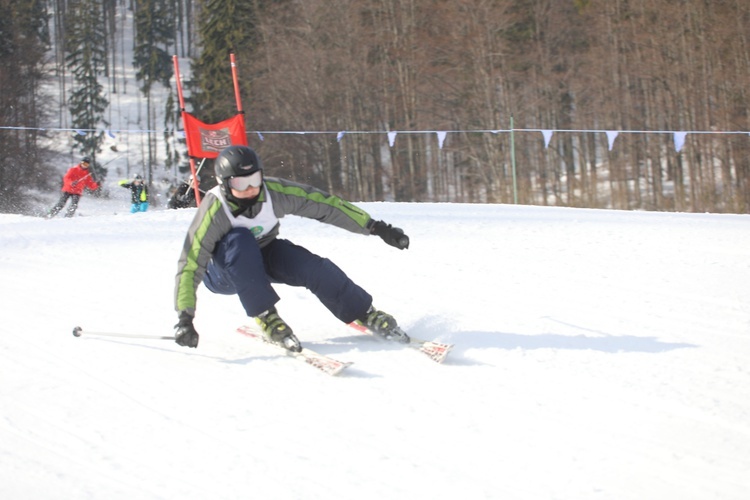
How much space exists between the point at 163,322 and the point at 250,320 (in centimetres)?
55

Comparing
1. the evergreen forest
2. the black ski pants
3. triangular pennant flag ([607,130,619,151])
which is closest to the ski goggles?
the black ski pants

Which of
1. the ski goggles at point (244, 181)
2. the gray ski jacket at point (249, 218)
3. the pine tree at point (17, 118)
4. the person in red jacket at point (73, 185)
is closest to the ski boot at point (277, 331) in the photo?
the gray ski jacket at point (249, 218)

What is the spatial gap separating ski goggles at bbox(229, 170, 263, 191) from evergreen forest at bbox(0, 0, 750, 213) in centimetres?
1748

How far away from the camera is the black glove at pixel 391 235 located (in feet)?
14.7

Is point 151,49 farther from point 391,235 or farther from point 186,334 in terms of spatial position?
point 186,334

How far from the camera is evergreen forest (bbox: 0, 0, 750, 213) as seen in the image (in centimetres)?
2206

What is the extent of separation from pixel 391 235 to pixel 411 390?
3.77 feet

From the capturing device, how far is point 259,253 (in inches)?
166

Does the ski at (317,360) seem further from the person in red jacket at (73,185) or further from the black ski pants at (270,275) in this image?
the person in red jacket at (73,185)

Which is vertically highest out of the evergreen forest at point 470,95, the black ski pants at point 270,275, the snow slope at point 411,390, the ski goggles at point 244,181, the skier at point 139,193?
the evergreen forest at point 470,95

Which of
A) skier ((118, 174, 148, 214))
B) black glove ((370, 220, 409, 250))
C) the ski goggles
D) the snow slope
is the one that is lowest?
the snow slope

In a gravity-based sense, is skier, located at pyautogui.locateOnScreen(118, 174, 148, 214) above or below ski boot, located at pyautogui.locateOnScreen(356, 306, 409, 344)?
above

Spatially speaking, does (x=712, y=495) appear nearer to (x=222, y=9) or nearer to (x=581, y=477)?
(x=581, y=477)

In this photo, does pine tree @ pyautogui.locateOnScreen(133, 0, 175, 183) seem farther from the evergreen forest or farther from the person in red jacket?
the person in red jacket
